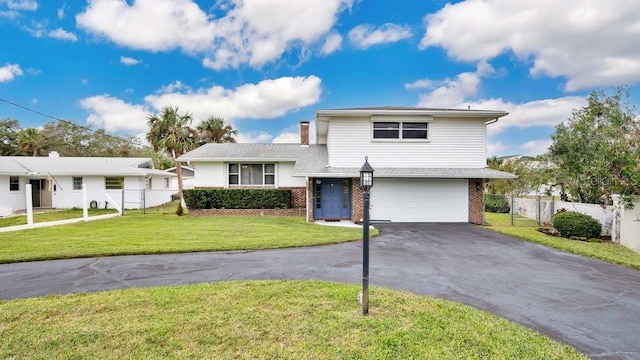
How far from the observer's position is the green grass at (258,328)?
3535 mm

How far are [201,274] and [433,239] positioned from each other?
784 centimetres

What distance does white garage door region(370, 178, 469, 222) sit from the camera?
15859 millimetres

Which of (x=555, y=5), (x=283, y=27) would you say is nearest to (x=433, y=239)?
(x=555, y=5)

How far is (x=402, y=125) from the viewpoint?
52.3ft

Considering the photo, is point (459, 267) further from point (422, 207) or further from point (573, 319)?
point (422, 207)

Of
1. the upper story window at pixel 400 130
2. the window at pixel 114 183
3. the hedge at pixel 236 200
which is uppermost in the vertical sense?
the upper story window at pixel 400 130

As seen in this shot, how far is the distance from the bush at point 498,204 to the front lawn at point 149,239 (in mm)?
16556

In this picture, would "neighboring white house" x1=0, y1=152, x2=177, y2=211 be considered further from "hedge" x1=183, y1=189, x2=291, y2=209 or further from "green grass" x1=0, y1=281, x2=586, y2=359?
"green grass" x1=0, y1=281, x2=586, y2=359

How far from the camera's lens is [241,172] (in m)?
20.0

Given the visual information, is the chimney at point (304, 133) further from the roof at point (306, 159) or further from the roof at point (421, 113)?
the roof at point (421, 113)

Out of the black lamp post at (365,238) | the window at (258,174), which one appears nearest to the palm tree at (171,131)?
the window at (258,174)

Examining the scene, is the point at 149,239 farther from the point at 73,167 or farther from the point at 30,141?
A: the point at 30,141

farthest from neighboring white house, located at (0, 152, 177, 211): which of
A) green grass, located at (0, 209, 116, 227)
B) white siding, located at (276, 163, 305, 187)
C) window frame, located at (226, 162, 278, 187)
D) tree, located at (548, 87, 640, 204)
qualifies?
tree, located at (548, 87, 640, 204)

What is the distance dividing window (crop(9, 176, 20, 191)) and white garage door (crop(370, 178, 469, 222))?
23414 mm
